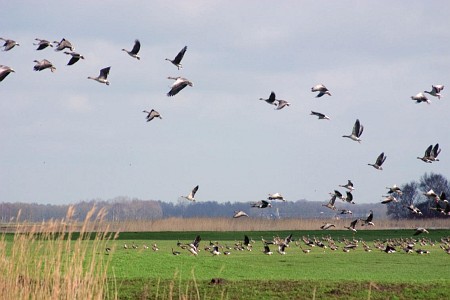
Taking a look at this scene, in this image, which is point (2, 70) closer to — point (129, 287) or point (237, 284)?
point (129, 287)

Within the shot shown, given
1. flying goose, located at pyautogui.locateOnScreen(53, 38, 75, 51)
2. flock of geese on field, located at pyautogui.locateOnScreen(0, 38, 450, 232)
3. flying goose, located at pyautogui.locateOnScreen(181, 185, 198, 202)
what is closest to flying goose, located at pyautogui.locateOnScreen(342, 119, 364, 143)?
flock of geese on field, located at pyautogui.locateOnScreen(0, 38, 450, 232)

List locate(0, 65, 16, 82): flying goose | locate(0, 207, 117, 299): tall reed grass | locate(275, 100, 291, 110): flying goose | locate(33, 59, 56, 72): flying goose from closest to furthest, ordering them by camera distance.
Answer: locate(0, 207, 117, 299): tall reed grass → locate(0, 65, 16, 82): flying goose → locate(33, 59, 56, 72): flying goose → locate(275, 100, 291, 110): flying goose

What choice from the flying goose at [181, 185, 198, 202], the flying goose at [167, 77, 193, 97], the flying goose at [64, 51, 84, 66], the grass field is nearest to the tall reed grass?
the grass field

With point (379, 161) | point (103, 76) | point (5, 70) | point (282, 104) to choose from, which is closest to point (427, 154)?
point (379, 161)

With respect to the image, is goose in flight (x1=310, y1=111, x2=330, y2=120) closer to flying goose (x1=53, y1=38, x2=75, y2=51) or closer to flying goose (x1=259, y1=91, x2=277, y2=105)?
flying goose (x1=259, y1=91, x2=277, y2=105)

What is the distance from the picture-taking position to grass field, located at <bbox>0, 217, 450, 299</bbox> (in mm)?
12617

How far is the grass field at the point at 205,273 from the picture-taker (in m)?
12.6

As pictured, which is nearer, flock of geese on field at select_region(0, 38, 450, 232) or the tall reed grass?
the tall reed grass

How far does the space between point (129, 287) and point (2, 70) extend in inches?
213

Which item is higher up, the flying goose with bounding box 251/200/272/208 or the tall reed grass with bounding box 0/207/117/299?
the flying goose with bounding box 251/200/272/208

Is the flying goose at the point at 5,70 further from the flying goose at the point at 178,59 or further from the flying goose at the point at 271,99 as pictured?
the flying goose at the point at 271,99

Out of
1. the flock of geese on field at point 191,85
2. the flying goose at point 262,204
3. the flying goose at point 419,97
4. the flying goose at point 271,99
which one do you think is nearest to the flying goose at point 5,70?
the flock of geese on field at point 191,85

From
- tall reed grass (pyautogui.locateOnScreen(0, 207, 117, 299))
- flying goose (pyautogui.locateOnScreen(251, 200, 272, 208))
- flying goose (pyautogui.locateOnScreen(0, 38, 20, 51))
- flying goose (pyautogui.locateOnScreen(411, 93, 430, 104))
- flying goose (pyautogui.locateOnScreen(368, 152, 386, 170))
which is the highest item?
flying goose (pyautogui.locateOnScreen(411, 93, 430, 104))

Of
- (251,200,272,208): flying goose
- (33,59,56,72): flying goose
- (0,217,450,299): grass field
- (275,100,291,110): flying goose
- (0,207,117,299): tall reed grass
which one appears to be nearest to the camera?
(0,207,117,299): tall reed grass
